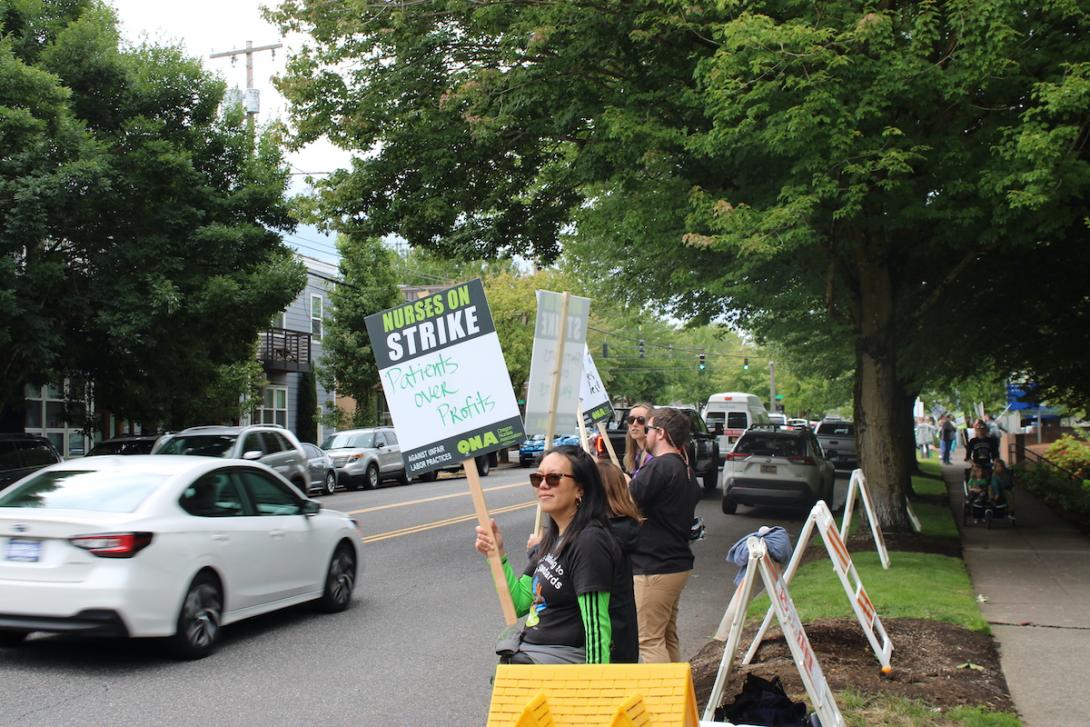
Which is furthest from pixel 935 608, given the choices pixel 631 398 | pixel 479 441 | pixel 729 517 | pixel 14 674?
pixel 631 398

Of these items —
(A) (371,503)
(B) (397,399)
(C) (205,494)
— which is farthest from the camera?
(A) (371,503)

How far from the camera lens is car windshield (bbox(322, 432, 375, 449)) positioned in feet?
94.0

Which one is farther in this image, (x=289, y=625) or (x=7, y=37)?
(x=7, y=37)

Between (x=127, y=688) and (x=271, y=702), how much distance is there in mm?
1069

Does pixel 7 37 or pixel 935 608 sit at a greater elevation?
pixel 7 37

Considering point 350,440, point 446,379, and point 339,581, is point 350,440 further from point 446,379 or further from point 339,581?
point 446,379

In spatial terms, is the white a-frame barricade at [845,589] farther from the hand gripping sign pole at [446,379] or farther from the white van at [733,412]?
the white van at [733,412]

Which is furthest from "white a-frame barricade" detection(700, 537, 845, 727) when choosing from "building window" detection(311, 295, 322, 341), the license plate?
"building window" detection(311, 295, 322, 341)

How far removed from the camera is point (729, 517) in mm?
19656

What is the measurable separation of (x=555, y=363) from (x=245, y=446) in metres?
12.9

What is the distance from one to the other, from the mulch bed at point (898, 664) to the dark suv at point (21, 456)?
11828 millimetres

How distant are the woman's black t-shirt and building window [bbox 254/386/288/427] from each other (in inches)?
1445

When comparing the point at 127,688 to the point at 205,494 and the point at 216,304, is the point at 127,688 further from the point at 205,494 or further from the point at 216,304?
the point at 216,304

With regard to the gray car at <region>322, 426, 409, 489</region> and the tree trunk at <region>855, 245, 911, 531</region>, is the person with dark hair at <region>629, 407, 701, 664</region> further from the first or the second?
the gray car at <region>322, 426, 409, 489</region>
